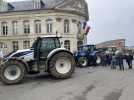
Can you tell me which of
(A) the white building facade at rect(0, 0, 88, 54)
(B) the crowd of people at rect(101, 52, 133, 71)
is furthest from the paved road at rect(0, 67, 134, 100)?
(A) the white building facade at rect(0, 0, 88, 54)

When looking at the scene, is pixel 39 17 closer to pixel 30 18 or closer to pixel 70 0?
pixel 30 18

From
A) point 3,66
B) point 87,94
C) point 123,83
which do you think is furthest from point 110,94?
point 3,66

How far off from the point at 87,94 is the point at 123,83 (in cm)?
369

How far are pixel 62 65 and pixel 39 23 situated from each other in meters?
37.4

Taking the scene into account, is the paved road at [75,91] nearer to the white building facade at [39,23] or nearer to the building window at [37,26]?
the white building facade at [39,23]

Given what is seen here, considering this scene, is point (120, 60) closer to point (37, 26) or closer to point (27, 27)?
point (37, 26)

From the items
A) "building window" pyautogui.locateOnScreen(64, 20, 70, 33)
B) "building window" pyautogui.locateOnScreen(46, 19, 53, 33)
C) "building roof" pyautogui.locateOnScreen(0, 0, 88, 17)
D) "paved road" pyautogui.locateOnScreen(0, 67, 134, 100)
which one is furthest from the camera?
"building window" pyautogui.locateOnScreen(64, 20, 70, 33)

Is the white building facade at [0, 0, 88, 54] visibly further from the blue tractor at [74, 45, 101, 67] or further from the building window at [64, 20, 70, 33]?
the blue tractor at [74, 45, 101, 67]

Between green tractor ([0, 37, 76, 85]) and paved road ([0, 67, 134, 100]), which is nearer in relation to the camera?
paved road ([0, 67, 134, 100])

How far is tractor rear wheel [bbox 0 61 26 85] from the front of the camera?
1670 cm

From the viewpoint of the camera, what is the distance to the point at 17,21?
56.0m

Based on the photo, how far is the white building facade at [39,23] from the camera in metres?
54.2

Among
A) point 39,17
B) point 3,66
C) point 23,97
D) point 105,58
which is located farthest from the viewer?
point 39,17

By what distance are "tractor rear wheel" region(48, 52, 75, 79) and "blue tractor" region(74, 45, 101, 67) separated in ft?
33.8
